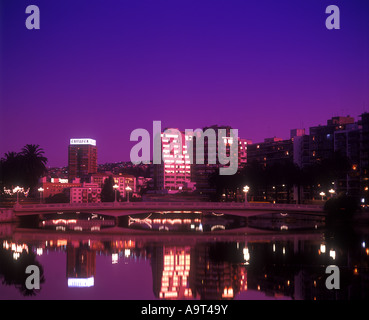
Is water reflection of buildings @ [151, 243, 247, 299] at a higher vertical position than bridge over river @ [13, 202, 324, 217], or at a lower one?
lower

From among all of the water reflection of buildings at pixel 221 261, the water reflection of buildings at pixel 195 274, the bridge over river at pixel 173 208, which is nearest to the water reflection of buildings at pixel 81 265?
the water reflection of buildings at pixel 221 261

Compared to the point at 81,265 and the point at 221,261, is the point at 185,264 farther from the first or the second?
the point at 81,265

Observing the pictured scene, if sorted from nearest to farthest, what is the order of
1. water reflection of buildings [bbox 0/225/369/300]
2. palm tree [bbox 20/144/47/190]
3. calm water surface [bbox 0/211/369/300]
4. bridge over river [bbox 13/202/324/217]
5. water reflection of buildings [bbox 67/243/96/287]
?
calm water surface [bbox 0/211/369/300]
water reflection of buildings [bbox 0/225/369/300]
water reflection of buildings [bbox 67/243/96/287]
bridge over river [bbox 13/202/324/217]
palm tree [bbox 20/144/47/190]

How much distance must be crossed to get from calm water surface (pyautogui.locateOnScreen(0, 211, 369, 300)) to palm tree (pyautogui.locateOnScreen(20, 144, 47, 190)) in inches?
1784

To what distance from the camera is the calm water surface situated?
31.2 m

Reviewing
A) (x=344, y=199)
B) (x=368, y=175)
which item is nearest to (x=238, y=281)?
(x=344, y=199)

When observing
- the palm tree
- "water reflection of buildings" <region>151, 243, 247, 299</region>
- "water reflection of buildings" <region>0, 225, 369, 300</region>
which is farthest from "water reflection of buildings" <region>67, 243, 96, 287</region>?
the palm tree

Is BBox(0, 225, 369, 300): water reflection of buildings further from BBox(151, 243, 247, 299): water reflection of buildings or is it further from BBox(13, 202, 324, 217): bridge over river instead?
BBox(13, 202, 324, 217): bridge over river

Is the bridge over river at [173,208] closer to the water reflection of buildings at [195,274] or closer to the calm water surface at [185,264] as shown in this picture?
the calm water surface at [185,264]

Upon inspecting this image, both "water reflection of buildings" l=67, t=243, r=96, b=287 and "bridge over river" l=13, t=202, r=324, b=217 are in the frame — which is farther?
"bridge over river" l=13, t=202, r=324, b=217

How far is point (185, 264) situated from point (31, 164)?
254 ft

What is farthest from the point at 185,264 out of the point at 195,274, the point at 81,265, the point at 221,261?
the point at 81,265

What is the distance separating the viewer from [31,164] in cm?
11212
